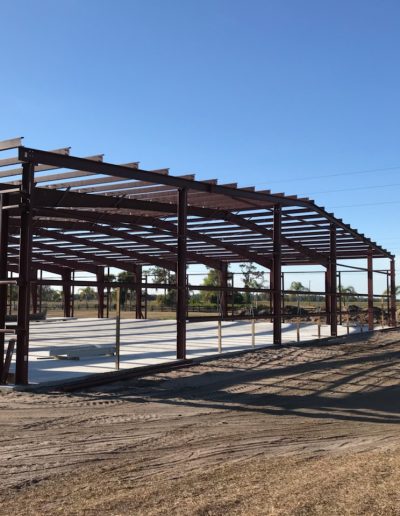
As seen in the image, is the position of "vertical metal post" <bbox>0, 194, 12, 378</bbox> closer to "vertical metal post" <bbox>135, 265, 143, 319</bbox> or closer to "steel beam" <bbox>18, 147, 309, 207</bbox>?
"steel beam" <bbox>18, 147, 309, 207</bbox>

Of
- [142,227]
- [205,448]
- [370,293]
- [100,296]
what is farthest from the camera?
[100,296]

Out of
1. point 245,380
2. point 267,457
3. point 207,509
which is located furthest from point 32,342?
point 207,509

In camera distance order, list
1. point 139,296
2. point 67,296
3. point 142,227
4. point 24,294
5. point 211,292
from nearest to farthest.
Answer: point 24,294 → point 142,227 → point 139,296 → point 67,296 → point 211,292

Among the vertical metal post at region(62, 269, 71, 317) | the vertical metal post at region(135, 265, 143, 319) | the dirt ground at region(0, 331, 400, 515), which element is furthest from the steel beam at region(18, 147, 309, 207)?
the vertical metal post at region(62, 269, 71, 317)

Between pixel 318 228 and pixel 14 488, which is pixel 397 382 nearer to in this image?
pixel 14 488

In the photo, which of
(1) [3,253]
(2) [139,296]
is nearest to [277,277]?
(1) [3,253]

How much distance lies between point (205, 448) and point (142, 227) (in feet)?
54.2

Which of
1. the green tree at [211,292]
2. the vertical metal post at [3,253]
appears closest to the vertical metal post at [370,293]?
the vertical metal post at [3,253]

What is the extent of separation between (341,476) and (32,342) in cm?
1582

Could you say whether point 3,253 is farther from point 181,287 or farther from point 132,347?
point 132,347

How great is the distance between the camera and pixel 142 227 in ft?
74.5

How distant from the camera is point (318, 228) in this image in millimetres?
24484

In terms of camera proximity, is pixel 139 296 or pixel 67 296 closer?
pixel 139 296

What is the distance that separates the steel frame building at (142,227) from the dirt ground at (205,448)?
2777 mm
